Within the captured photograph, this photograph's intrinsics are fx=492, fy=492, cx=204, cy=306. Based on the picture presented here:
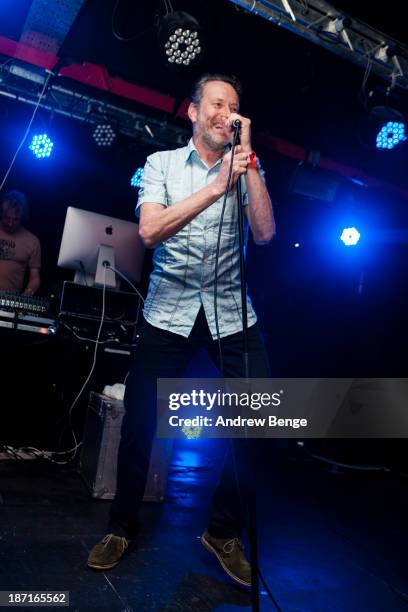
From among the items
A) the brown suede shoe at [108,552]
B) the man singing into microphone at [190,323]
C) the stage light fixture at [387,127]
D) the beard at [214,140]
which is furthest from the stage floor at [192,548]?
the stage light fixture at [387,127]

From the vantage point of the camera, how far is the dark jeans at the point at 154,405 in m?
1.98

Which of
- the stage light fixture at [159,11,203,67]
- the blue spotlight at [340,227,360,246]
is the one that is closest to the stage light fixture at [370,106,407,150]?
the blue spotlight at [340,227,360,246]

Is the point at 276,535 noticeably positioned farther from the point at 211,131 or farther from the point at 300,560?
the point at 211,131

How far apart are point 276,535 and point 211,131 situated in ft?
6.80

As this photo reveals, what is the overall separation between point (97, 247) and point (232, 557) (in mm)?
2440

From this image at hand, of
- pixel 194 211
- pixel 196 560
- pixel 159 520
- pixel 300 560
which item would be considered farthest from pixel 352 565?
pixel 194 211

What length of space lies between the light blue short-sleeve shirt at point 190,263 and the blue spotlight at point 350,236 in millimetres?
3948

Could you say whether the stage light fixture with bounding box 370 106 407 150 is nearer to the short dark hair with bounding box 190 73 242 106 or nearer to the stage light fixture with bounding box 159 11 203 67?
the stage light fixture with bounding box 159 11 203 67

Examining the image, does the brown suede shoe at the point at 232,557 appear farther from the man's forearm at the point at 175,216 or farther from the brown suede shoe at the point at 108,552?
the man's forearm at the point at 175,216

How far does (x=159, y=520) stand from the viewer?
259cm

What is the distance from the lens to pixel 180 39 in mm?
3559

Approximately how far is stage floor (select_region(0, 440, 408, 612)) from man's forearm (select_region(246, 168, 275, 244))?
1.37 m

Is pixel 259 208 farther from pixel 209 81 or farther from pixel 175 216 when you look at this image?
pixel 209 81

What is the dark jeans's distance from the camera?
6.50 feet
